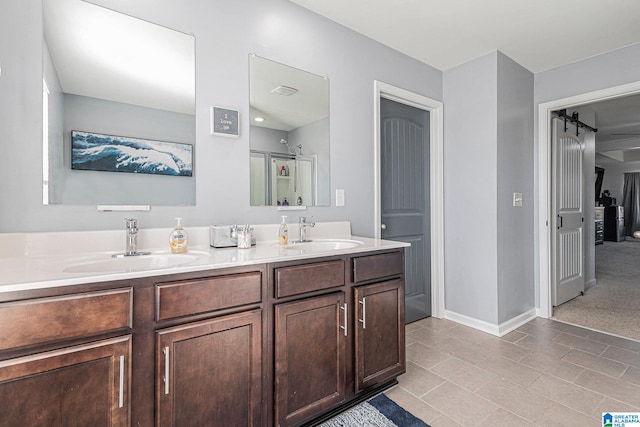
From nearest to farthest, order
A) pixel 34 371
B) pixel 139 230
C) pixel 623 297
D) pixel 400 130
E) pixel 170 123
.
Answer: pixel 34 371 < pixel 139 230 < pixel 170 123 < pixel 400 130 < pixel 623 297

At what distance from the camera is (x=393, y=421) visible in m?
1.63

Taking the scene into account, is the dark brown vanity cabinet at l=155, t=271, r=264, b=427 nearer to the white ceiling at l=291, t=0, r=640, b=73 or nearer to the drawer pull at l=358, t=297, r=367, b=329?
the drawer pull at l=358, t=297, r=367, b=329

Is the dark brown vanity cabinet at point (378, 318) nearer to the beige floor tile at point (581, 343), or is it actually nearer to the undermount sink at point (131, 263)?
the undermount sink at point (131, 263)

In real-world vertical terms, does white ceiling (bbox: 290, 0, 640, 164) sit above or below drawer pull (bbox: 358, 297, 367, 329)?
above

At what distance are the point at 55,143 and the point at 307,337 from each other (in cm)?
146

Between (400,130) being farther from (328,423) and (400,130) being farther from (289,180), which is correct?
(328,423)

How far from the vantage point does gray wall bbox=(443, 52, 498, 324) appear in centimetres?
280

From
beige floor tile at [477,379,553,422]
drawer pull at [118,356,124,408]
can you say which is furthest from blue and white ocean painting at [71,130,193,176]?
beige floor tile at [477,379,553,422]

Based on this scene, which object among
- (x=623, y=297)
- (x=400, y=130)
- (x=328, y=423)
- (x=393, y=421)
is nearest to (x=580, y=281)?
(x=623, y=297)

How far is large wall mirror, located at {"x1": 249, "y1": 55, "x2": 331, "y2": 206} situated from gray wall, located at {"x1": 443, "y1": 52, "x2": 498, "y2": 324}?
151 cm

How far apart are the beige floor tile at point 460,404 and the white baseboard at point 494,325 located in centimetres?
106

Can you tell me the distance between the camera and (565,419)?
165 cm

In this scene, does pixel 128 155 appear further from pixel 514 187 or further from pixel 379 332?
pixel 514 187

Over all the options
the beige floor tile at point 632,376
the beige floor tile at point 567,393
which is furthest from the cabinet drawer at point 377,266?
the beige floor tile at point 632,376
